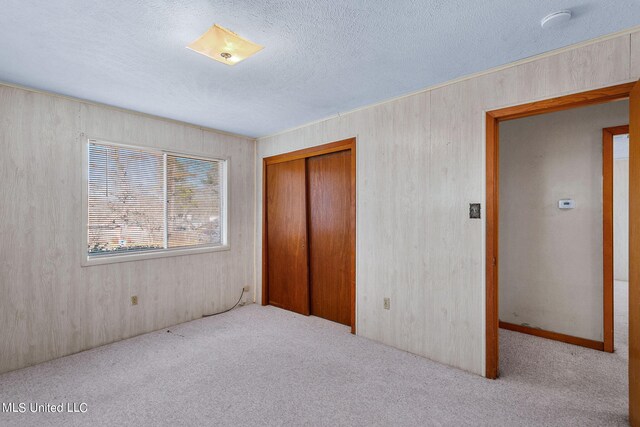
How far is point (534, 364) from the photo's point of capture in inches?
104

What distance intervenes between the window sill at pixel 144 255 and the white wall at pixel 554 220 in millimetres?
3595

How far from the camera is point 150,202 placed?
11.6ft

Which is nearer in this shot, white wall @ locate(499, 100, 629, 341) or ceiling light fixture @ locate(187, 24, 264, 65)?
ceiling light fixture @ locate(187, 24, 264, 65)

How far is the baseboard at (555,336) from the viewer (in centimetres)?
295

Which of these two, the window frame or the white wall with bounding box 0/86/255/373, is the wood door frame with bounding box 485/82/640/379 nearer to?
the window frame

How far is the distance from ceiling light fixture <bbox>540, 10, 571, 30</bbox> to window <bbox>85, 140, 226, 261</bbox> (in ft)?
11.9

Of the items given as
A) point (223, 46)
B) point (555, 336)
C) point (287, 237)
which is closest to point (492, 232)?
point (555, 336)

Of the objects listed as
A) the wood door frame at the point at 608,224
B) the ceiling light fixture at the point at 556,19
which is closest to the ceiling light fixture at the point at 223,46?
the ceiling light fixture at the point at 556,19

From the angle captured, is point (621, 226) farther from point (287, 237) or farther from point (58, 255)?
point (58, 255)

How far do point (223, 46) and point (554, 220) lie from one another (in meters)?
3.56

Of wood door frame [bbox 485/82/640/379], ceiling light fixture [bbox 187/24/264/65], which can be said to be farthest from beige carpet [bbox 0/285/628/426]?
ceiling light fixture [bbox 187/24/264/65]

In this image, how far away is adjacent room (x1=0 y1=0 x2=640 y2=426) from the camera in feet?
6.33
